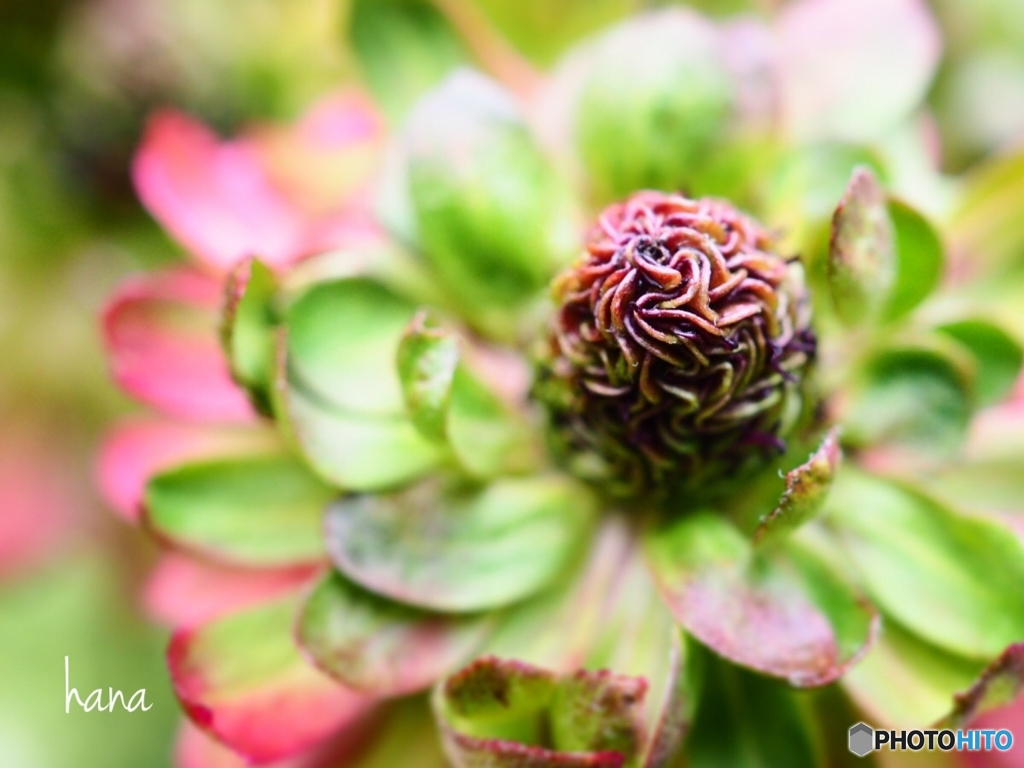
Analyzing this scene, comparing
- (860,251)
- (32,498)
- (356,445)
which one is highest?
(860,251)

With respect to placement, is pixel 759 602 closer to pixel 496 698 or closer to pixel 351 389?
pixel 496 698

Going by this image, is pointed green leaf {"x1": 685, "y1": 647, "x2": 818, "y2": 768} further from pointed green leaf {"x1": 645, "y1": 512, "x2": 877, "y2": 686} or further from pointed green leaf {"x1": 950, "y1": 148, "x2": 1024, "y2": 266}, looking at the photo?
pointed green leaf {"x1": 950, "y1": 148, "x2": 1024, "y2": 266}

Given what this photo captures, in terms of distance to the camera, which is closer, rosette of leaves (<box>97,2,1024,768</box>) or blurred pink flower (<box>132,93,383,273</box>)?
rosette of leaves (<box>97,2,1024,768</box>)

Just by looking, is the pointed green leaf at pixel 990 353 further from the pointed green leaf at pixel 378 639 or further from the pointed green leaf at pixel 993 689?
the pointed green leaf at pixel 378 639

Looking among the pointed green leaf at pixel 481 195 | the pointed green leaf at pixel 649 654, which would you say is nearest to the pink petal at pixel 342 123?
the pointed green leaf at pixel 481 195

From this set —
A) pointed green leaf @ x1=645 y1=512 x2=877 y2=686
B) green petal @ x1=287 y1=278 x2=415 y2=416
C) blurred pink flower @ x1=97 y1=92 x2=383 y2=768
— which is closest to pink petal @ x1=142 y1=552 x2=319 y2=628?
blurred pink flower @ x1=97 y1=92 x2=383 y2=768

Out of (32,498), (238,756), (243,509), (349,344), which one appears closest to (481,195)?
(349,344)

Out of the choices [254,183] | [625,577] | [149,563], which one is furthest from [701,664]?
[149,563]
